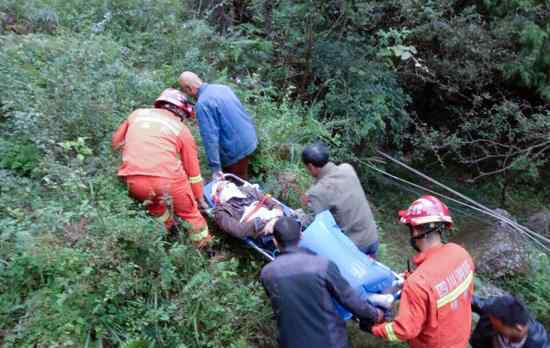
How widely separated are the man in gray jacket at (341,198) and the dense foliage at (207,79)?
876mm

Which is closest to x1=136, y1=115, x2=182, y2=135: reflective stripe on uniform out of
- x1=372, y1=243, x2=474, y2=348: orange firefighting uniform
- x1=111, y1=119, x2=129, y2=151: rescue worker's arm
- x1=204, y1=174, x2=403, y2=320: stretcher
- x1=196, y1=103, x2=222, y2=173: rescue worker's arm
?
x1=111, y1=119, x2=129, y2=151: rescue worker's arm

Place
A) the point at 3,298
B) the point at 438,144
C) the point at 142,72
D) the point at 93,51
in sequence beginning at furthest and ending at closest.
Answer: the point at 438,144
the point at 142,72
the point at 93,51
the point at 3,298

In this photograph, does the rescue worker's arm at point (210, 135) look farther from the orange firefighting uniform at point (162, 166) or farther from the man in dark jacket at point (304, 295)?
the man in dark jacket at point (304, 295)

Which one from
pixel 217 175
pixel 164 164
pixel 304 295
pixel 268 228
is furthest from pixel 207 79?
pixel 304 295

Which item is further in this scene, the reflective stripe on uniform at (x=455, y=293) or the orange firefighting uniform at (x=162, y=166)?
the orange firefighting uniform at (x=162, y=166)

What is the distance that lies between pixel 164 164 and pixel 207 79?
327 centimetres

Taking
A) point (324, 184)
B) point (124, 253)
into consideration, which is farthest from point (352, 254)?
point (124, 253)

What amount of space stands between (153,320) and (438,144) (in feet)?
23.7

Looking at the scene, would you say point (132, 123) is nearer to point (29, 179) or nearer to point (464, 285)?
point (29, 179)

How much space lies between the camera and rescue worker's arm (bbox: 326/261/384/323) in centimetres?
304

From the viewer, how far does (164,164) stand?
13.0ft

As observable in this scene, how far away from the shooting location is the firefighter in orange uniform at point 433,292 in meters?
2.92

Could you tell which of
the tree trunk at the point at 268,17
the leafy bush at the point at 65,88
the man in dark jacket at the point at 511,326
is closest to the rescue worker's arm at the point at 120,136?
the leafy bush at the point at 65,88

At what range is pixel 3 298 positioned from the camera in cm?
352
